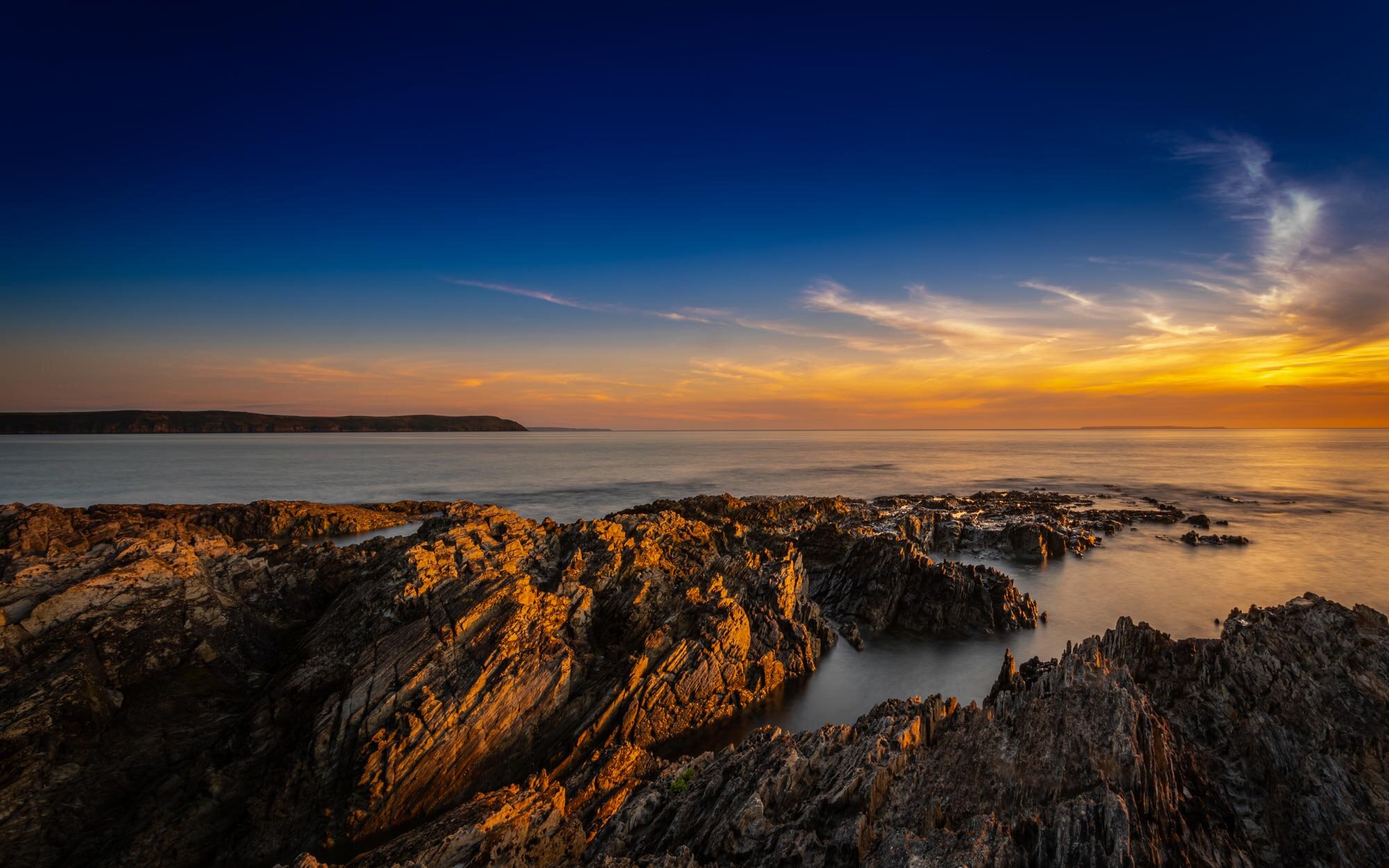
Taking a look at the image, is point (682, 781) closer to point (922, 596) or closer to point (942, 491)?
point (922, 596)

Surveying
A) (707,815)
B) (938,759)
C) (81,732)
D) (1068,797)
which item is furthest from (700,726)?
(81,732)

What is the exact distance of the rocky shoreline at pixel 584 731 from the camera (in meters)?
11.0

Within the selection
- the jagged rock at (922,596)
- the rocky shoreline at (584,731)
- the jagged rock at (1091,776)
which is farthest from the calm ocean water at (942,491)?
the jagged rock at (1091,776)

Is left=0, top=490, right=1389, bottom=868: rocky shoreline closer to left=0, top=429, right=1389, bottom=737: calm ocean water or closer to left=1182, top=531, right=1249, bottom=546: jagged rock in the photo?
left=0, top=429, right=1389, bottom=737: calm ocean water

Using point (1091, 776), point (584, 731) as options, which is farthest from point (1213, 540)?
point (584, 731)

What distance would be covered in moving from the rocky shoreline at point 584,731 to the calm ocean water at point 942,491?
5592 mm

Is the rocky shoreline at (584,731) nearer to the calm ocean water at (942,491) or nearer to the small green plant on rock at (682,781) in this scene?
the small green plant on rock at (682,781)

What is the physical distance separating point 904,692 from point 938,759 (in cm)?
1116

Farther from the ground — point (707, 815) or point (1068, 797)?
point (1068, 797)

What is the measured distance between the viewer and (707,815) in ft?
39.6

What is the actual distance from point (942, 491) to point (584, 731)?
75.4 metres

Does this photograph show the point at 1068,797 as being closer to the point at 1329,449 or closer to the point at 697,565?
the point at 697,565

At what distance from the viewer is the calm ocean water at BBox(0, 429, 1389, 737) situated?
2689 cm

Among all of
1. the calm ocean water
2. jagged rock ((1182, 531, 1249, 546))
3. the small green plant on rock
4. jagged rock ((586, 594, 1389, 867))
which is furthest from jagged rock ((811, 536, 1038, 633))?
jagged rock ((1182, 531, 1249, 546))
